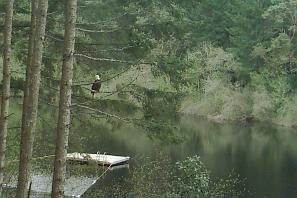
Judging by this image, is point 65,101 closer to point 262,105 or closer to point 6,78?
point 6,78

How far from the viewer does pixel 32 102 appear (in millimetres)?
6660

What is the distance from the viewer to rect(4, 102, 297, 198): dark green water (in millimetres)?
13969

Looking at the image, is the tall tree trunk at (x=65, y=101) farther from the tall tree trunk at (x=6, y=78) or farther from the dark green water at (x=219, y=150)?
the dark green water at (x=219, y=150)

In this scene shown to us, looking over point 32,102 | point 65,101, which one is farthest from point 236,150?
point 65,101

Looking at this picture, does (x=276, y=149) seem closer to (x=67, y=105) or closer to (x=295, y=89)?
(x=295, y=89)

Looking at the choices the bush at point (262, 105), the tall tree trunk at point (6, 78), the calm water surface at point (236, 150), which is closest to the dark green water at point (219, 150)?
the calm water surface at point (236, 150)

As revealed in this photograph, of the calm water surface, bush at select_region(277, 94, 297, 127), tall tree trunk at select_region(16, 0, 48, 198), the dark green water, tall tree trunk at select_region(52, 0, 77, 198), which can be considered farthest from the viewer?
bush at select_region(277, 94, 297, 127)

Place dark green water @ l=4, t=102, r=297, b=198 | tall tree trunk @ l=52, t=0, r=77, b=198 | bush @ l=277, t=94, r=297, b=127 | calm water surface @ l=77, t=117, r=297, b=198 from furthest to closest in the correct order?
1. bush @ l=277, t=94, r=297, b=127
2. calm water surface @ l=77, t=117, r=297, b=198
3. dark green water @ l=4, t=102, r=297, b=198
4. tall tree trunk @ l=52, t=0, r=77, b=198

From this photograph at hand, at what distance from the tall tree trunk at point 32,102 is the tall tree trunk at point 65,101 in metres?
0.34

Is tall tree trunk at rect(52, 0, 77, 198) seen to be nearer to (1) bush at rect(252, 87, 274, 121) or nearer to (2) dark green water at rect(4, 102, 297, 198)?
(2) dark green water at rect(4, 102, 297, 198)

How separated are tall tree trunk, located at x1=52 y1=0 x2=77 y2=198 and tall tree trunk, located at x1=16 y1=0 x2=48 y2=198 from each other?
0.34m

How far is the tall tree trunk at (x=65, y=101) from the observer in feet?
20.7

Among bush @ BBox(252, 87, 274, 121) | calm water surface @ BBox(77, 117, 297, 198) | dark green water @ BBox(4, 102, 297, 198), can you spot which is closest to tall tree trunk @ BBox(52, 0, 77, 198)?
dark green water @ BBox(4, 102, 297, 198)

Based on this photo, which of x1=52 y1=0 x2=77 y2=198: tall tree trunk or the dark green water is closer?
x1=52 y1=0 x2=77 y2=198: tall tree trunk
